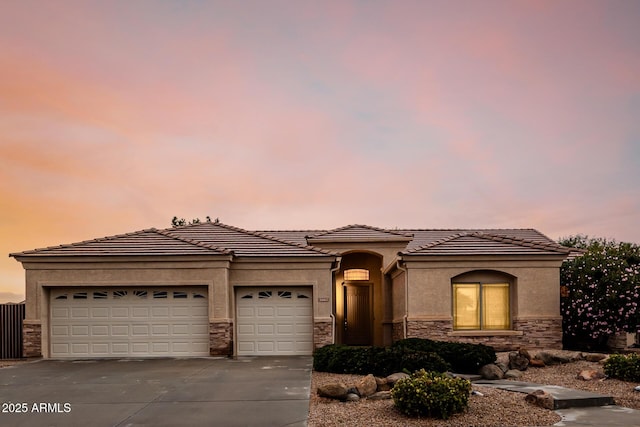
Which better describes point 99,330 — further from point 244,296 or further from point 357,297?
point 357,297

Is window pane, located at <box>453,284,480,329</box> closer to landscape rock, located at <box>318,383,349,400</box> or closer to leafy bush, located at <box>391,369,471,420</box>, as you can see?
landscape rock, located at <box>318,383,349,400</box>

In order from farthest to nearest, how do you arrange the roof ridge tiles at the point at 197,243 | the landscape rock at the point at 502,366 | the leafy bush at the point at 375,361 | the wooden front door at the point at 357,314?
the wooden front door at the point at 357,314 < the roof ridge tiles at the point at 197,243 < the landscape rock at the point at 502,366 < the leafy bush at the point at 375,361

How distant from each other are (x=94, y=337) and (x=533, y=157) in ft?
55.4

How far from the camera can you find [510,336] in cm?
1916

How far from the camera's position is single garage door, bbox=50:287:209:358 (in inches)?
736

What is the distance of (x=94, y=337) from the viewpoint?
61.4 feet

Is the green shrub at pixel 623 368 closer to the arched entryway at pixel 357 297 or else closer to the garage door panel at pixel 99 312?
the arched entryway at pixel 357 297

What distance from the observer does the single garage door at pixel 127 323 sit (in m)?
18.7

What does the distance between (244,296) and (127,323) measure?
3.78 meters

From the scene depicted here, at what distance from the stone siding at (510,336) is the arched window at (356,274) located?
22.3ft

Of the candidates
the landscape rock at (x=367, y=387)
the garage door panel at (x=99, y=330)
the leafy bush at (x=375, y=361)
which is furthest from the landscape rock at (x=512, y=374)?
the garage door panel at (x=99, y=330)

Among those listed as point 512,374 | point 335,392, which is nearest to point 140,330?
point 335,392

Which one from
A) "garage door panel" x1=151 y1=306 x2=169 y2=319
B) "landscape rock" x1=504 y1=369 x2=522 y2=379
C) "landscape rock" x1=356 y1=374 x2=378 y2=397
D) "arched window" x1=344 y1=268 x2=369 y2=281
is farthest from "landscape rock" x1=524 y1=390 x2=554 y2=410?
"arched window" x1=344 y1=268 x2=369 y2=281

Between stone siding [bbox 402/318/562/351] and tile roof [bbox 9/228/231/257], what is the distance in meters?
6.78
